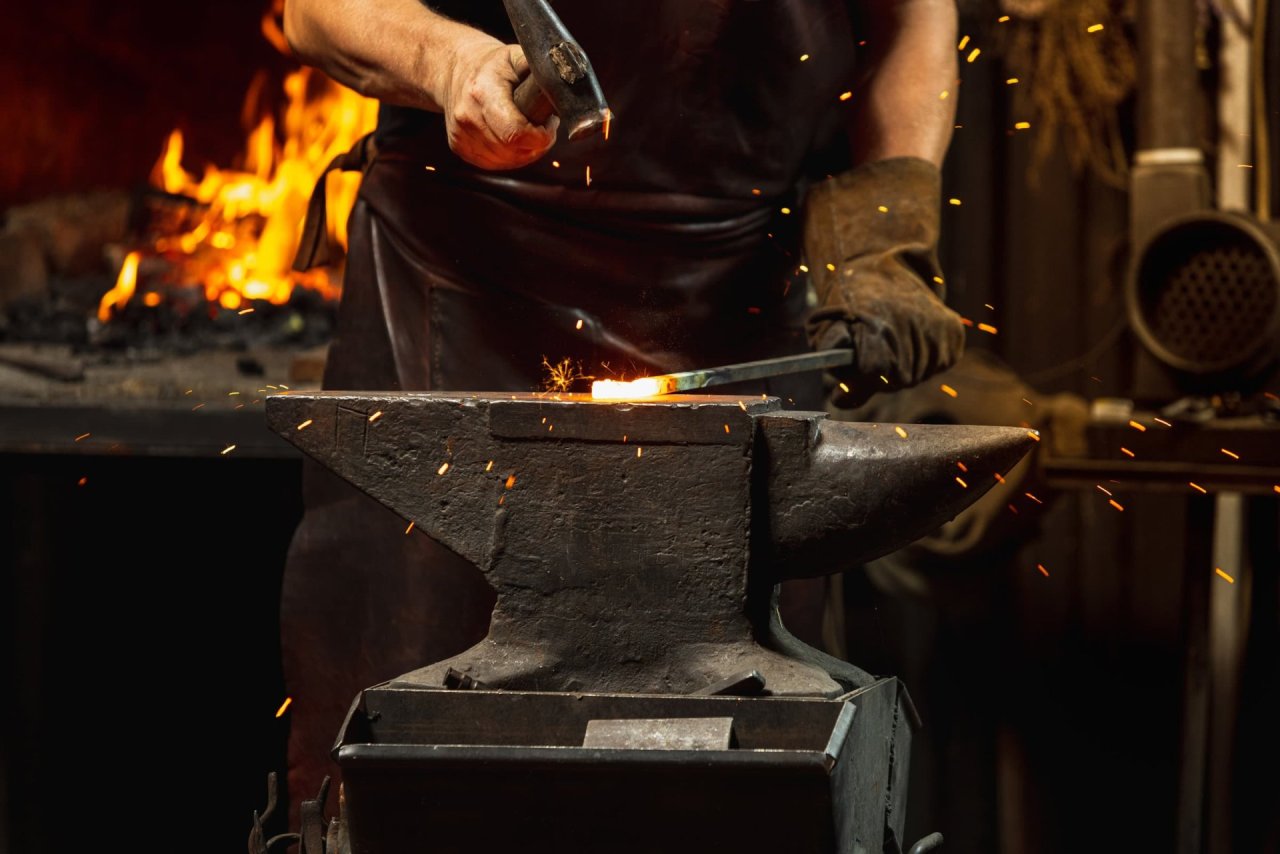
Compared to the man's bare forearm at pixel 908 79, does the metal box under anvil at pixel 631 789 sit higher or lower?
lower

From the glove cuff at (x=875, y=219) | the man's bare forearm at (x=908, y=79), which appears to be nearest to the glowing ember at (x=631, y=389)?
the glove cuff at (x=875, y=219)

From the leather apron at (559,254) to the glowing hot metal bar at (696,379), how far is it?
331mm

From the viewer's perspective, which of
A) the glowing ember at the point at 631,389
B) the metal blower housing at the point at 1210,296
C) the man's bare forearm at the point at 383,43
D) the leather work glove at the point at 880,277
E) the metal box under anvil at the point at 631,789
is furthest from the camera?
the metal blower housing at the point at 1210,296

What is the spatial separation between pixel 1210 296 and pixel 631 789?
210 cm

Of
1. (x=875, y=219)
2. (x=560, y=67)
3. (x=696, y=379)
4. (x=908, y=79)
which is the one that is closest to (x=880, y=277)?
(x=875, y=219)

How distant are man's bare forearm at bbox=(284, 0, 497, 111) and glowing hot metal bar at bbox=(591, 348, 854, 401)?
428mm

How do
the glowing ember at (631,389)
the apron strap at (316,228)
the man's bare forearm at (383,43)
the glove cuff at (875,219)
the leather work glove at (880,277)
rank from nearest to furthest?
1. the glowing ember at (631,389)
2. the man's bare forearm at (383,43)
3. the leather work glove at (880,277)
4. the glove cuff at (875,219)
5. the apron strap at (316,228)

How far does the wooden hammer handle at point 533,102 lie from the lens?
1529mm

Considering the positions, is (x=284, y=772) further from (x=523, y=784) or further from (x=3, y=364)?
(x=523, y=784)

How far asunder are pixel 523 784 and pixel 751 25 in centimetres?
115

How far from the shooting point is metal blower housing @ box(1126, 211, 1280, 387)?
279 cm

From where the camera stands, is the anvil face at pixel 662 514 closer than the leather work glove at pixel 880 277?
Yes

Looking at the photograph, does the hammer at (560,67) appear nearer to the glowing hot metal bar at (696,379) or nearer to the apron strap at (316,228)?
the glowing hot metal bar at (696,379)

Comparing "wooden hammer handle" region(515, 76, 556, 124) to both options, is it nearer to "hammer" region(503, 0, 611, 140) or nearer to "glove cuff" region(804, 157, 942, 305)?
"hammer" region(503, 0, 611, 140)
